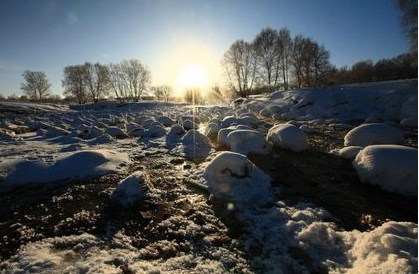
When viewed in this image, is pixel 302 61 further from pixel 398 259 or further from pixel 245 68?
pixel 398 259

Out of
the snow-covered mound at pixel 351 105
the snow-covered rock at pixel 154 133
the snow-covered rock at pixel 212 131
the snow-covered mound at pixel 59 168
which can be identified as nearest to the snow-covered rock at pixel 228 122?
the snow-covered rock at pixel 212 131

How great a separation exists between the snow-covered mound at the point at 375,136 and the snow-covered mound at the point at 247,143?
8.92ft

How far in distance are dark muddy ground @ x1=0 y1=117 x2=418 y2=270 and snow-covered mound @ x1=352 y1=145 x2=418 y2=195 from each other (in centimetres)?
18

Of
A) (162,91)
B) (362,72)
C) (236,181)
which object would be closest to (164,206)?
(236,181)

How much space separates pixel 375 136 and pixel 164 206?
6439 millimetres

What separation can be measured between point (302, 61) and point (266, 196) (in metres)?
35.4

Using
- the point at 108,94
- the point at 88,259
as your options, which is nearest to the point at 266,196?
the point at 88,259

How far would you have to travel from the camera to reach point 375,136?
7.65m

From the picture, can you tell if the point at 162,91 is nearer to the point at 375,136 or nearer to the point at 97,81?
the point at 97,81

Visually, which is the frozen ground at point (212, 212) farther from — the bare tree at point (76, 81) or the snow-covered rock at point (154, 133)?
the bare tree at point (76, 81)

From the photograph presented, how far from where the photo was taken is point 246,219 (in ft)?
13.3

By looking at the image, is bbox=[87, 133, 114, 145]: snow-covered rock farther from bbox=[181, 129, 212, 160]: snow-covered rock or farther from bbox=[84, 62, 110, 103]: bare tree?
bbox=[84, 62, 110, 103]: bare tree

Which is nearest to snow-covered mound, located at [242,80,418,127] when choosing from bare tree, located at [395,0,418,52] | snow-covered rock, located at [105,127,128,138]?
bare tree, located at [395,0,418,52]

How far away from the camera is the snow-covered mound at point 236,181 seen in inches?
186
